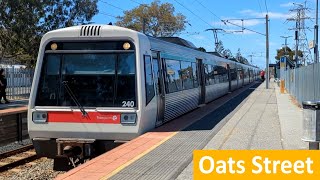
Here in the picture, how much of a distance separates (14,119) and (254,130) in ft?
22.1

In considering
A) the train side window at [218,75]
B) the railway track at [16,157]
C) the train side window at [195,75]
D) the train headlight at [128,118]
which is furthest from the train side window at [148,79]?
Result: the train side window at [218,75]

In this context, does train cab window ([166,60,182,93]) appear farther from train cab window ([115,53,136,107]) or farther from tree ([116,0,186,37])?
tree ([116,0,186,37])

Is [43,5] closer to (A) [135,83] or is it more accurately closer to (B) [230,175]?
(A) [135,83]

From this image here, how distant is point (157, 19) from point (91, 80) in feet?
179

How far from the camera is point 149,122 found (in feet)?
33.6

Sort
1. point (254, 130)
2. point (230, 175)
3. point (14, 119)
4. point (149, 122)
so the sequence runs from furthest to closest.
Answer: point (14, 119) → point (254, 130) → point (149, 122) → point (230, 175)

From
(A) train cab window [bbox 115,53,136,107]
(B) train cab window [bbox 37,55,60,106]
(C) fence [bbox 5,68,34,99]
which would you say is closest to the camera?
(A) train cab window [bbox 115,53,136,107]

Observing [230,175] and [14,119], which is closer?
[230,175]

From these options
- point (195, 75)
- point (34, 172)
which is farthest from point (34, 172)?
point (195, 75)

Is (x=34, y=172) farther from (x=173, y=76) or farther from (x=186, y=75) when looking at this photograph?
(x=186, y=75)

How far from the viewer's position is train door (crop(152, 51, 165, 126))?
435 inches

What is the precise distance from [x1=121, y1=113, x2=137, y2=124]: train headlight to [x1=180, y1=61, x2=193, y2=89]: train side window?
18.2 ft

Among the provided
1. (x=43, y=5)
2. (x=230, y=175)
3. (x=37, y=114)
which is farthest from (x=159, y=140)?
(x=43, y=5)

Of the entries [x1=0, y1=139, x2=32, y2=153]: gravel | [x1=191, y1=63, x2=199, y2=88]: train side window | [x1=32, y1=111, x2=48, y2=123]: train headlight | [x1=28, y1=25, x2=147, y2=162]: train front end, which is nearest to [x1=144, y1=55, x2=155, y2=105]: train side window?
[x1=28, y1=25, x2=147, y2=162]: train front end
